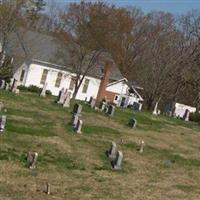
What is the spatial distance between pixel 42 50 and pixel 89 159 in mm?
40568

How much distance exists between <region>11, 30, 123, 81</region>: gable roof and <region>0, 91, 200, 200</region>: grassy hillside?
28009 mm

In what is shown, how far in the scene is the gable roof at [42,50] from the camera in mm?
55800

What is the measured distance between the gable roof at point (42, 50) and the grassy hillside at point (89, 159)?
2801cm

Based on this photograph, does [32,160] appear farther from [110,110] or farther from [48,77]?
[48,77]

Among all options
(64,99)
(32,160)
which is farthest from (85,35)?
(32,160)

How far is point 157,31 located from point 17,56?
2323 cm

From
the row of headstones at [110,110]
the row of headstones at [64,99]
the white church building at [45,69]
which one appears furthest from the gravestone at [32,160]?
the white church building at [45,69]

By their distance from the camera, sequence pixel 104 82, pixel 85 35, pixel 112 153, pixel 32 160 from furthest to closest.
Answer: pixel 104 82, pixel 85 35, pixel 112 153, pixel 32 160

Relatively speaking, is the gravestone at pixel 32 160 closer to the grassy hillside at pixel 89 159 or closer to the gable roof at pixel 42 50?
the grassy hillside at pixel 89 159

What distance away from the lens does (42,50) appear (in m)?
57.4

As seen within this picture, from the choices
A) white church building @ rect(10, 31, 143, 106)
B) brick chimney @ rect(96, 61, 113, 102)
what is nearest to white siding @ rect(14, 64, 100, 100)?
white church building @ rect(10, 31, 143, 106)

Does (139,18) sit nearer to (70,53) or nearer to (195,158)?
(70,53)

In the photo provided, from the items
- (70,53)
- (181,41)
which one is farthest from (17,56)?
(181,41)

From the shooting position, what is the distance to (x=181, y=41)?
6122cm
